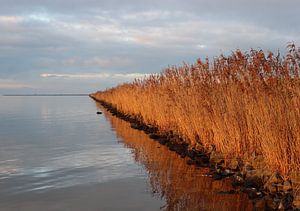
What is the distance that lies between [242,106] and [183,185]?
7.99 feet

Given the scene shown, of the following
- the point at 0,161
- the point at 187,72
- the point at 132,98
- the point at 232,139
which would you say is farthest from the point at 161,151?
the point at 132,98

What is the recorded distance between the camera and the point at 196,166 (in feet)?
36.2

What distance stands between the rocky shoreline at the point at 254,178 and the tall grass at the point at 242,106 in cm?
23

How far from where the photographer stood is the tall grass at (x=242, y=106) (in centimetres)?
778

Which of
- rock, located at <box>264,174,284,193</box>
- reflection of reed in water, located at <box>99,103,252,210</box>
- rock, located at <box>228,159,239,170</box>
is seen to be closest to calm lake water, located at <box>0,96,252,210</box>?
reflection of reed in water, located at <box>99,103,252,210</box>

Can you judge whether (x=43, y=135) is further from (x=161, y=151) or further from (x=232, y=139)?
(x=232, y=139)

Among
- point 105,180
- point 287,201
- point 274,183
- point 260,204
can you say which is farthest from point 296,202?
point 105,180

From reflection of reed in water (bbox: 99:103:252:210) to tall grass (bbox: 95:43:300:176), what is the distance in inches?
37.5

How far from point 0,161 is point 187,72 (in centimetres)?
638

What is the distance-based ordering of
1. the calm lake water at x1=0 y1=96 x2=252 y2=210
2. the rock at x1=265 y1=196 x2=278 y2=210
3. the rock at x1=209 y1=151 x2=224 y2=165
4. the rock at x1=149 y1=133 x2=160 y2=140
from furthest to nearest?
1. the rock at x1=149 y1=133 x2=160 y2=140
2. the rock at x1=209 y1=151 x2=224 y2=165
3. the calm lake water at x1=0 y1=96 x2=252 y2=210
4. the rock at x1=265 y1=196 x2=278 y2=210

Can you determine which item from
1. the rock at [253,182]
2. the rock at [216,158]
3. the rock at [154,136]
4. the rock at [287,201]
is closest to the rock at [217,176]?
the rock at [216,158]

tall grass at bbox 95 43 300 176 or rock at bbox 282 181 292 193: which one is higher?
tall grass at bbox 95 43 300 176

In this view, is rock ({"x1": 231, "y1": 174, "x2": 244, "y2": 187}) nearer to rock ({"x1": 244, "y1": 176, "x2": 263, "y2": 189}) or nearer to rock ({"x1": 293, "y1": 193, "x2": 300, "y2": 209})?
rock ({"x1": 244, "y1": 176, "x2": 263, "y2": 189})

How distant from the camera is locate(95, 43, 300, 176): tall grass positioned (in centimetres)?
778
